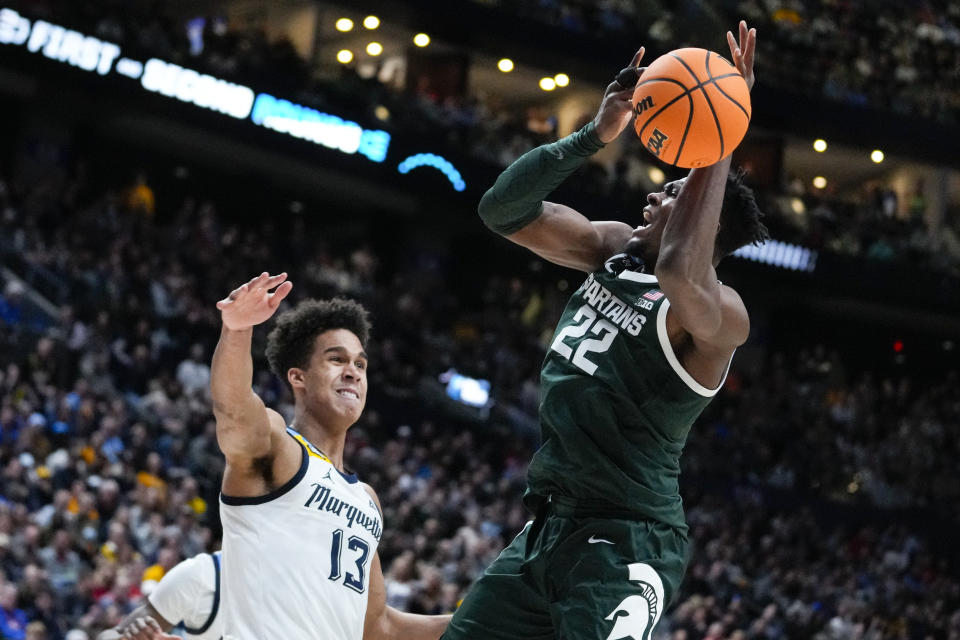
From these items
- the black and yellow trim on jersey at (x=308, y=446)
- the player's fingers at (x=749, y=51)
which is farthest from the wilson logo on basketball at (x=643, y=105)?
the black and yellow trim on jersey at (x=308, y=446)

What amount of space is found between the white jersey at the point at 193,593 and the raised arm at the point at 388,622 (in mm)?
845

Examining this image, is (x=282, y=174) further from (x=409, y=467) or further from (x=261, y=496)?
(x=261, y=496)

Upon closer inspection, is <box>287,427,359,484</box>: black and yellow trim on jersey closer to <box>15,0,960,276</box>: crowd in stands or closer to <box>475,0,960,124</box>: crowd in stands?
<box>15,0,960,276</box>: crowd in stands

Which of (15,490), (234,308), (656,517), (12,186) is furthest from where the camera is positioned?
(12,186)

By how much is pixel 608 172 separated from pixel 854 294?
5.66 meters

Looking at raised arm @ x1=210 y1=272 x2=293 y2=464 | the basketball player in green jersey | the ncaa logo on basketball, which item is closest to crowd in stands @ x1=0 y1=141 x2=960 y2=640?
raised arm @ x1=210 y1=272 x2=293 y2=464

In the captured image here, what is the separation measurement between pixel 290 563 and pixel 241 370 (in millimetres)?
809

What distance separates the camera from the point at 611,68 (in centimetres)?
2512

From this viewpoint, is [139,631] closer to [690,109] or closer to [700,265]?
[700,265]

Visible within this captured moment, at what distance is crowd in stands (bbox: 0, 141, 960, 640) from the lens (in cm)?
1308

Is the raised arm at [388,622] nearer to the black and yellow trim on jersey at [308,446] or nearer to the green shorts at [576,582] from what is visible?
the black and yellow trim on jersey at [308,446]

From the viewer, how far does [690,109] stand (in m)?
4.46

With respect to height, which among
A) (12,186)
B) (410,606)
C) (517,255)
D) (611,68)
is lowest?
(410,606)

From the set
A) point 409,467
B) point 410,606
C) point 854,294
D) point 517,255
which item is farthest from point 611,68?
point 410,606
